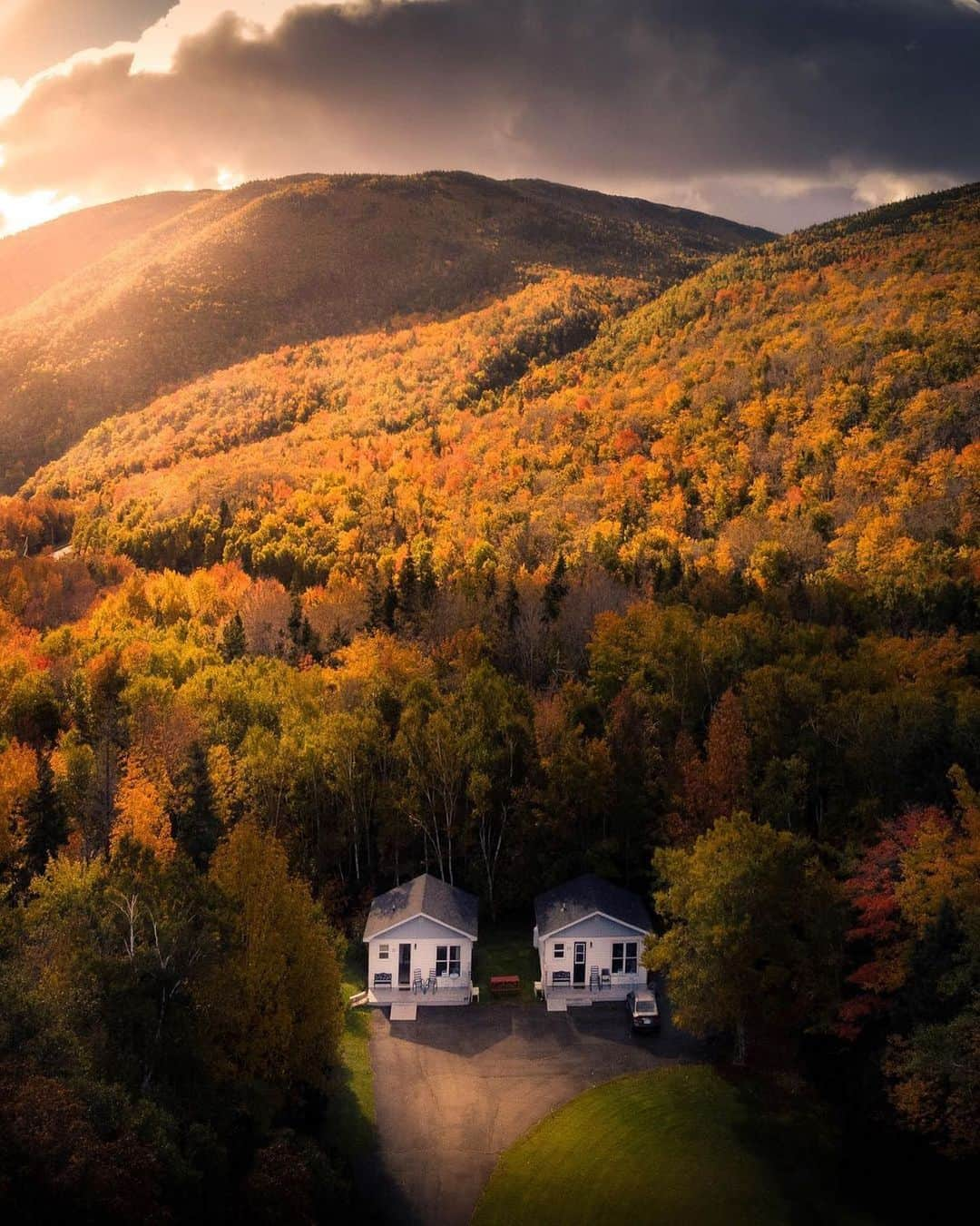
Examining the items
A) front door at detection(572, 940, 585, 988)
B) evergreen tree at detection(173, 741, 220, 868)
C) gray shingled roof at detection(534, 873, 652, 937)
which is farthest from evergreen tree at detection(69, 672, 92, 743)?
front door at detection(572, 940, 585, 988)

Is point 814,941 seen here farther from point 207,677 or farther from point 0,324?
point 0,324

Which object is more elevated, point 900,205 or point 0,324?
point 0,324

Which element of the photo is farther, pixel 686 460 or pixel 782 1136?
pixel 686 460

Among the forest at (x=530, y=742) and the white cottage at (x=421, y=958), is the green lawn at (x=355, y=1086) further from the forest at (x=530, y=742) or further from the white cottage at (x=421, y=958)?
the white cottage at (x=421, y=958)

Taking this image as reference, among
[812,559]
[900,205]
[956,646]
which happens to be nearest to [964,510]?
[812,559]

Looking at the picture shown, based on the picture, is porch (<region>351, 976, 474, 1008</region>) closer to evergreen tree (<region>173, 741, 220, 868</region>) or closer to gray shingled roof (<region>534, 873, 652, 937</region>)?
gray shingled roof (<region>534, 873, 652, 937</region>)

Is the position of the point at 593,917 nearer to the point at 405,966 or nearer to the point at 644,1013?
the point at 644,1013
